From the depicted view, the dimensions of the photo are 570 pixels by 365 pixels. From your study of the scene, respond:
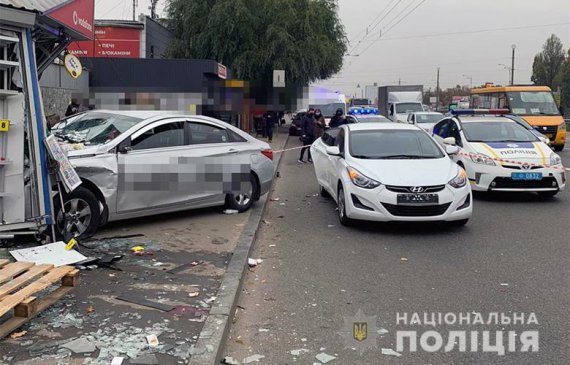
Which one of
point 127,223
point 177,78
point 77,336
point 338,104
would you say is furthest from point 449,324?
point 338,104

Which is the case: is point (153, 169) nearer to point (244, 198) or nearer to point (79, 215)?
point (79, 215)

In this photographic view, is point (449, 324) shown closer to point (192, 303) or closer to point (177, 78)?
point (192, 303)

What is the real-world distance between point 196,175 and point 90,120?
1.68 m

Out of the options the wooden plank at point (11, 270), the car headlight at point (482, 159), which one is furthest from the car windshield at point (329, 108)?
the wooden plank at point (11, 270)

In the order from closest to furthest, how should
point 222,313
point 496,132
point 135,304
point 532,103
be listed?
1. point 222,313
2. point 135,304
3. point 496,132
4. point 532,103

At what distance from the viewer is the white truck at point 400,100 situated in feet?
113

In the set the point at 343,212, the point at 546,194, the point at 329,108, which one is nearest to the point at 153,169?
the point at 343,212

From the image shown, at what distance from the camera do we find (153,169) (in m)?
7.71

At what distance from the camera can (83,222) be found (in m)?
6.89

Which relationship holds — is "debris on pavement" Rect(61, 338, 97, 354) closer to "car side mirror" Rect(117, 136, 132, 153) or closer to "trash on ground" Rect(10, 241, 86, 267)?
"trash on ground" Rect(10, 241, 86, 267)

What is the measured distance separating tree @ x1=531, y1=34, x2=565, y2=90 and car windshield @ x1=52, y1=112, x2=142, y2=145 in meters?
86.2

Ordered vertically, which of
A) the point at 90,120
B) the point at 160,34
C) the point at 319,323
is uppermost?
the point at 160,34

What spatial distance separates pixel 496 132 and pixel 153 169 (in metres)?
7.35

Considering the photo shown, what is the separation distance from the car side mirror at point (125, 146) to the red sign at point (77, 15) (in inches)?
53.7
